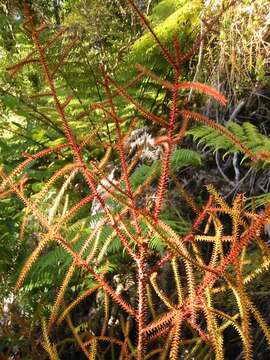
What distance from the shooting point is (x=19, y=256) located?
7.73 ft

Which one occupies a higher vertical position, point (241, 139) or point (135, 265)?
point (241, 139)

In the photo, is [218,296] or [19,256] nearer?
[218,296]

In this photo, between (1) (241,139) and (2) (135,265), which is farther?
(1) (241,139)

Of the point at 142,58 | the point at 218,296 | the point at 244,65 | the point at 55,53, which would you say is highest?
the point at 55,53

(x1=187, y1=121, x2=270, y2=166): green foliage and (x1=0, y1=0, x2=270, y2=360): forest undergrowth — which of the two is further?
(x1=187, y1=121, x2=270, y2=166): green foliage

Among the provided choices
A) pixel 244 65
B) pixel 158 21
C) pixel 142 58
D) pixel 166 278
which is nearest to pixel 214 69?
pixel 244 65

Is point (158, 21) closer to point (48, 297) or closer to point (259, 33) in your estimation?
point (259, 33)

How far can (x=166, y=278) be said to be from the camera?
2.07 meters

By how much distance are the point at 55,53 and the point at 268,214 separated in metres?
3.27

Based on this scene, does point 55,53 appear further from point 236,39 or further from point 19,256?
point 19,256

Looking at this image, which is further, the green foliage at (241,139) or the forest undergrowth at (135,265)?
the green foliage at (241,139)

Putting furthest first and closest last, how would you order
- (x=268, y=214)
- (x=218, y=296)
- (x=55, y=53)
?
(x=55, y=53) → (x=218, y=296) → (x=268, y=214)

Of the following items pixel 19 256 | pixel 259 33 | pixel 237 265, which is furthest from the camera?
pixel 259 33

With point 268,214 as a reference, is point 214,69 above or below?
above
